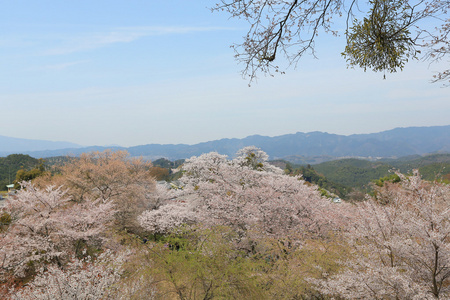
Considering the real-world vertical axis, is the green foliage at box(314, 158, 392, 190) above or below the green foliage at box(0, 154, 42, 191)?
below

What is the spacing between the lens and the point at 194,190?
19.1 meters

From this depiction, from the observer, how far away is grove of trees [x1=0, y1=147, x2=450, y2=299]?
4461 mm

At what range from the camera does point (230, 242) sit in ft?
26.3

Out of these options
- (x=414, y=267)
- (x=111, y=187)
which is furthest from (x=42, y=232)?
(x=414, y=267)

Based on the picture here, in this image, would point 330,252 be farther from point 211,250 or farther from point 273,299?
point 211,250

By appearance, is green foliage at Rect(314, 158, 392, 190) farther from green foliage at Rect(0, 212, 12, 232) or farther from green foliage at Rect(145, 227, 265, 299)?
green foliage at Rect(0, 212, 12, 232)

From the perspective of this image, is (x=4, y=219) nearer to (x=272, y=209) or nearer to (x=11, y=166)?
(x=272, y=209)

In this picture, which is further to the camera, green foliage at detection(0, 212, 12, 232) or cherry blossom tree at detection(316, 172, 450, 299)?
green foliage at detection(0, 212, 12, 232)

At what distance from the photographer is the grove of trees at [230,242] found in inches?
176

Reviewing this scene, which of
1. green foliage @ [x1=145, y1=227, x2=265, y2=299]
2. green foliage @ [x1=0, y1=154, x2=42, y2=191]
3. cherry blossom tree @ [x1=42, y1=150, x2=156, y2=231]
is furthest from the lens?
green foliage @ [x1=0, y1=154, x2=42, y2=191]

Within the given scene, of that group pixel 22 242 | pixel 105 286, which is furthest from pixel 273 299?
pixel 22 242

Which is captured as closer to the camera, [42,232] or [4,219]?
[42,232]

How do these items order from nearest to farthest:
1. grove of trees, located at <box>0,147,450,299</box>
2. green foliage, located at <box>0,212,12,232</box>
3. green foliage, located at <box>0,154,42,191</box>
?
grove of trees, located at <box>0,147,450,299</box>, green foliage, located at <box>0,212,12,232</box>, green foliage, located at <box>0,154,42,191</box>

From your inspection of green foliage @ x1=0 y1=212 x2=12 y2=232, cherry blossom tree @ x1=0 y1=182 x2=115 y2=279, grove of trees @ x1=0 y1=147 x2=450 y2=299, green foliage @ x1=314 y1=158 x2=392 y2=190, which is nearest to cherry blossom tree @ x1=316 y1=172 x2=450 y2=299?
grove of trees @ x1=0 y1=147 x2=450 y2=299
